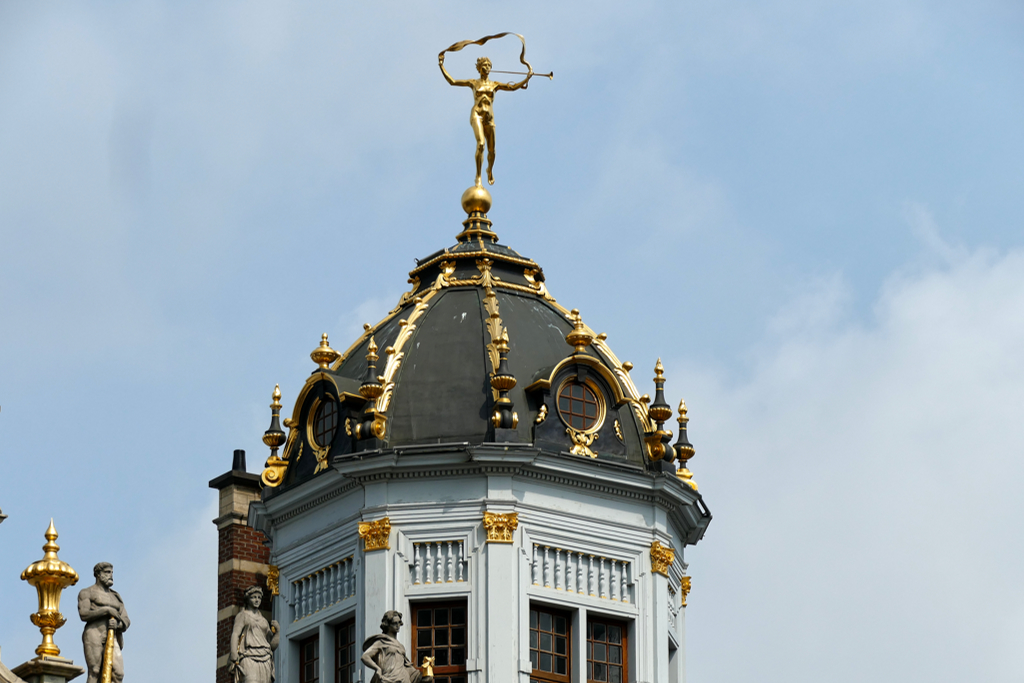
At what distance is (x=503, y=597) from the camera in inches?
2323

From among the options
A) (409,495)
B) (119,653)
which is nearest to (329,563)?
(409,495)

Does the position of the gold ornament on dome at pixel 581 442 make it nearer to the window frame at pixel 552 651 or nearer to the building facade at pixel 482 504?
the building facade at pixel 482 504

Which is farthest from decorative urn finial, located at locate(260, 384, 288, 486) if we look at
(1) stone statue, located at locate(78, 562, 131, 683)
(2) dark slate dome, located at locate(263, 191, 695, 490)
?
(1) stone statue, located at locate(78, 562, 131, 683)

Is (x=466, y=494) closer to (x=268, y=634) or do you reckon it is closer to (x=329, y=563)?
(x=329, y=563)

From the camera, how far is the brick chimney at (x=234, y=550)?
6625 centimetres

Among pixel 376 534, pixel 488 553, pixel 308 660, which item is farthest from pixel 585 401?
pixel 308 660

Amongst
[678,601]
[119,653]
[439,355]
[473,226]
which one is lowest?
[119,653]

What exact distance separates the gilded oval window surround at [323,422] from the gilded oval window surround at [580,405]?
5.35 m

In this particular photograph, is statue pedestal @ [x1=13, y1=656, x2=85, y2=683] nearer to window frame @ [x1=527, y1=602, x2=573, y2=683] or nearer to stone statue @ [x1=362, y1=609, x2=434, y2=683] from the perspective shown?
stone statue @ [x1=362, y1=609, x2=434, y2=683]

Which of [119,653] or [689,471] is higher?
[689,471]

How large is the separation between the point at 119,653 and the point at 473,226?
19904 mm

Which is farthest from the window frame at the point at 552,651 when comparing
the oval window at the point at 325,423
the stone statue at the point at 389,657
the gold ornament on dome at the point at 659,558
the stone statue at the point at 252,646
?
A: the stone statue at the point at 252,646

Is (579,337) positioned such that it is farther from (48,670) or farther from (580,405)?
(48,670)

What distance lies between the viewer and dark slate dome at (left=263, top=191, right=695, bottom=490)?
61.2 meters
